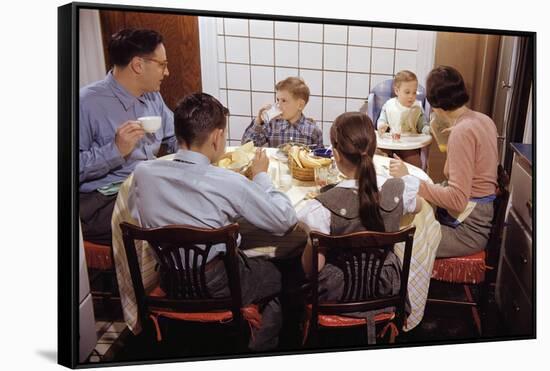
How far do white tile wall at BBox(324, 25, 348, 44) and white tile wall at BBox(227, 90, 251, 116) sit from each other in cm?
37

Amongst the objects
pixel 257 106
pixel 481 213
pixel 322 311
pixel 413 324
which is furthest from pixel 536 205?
pixel 257 106

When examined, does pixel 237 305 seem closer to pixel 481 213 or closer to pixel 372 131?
pixel 372 131

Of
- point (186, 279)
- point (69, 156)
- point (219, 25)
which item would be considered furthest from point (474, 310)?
point (69, 156)

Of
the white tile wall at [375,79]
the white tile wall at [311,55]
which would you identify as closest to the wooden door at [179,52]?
the white tile wall at [311,55]

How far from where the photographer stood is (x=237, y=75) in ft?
7.65

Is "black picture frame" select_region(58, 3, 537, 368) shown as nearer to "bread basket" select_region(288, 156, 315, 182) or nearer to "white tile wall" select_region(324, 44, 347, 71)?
"white tile wall" select_region(324, 44, 347, 71)

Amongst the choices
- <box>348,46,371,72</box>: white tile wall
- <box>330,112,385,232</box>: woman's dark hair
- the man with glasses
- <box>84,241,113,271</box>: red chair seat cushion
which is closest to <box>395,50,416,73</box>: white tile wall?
<box>348,46,371,72</box>: white tile wall

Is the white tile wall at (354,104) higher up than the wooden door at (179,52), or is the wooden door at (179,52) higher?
the wooden door at (179,52)

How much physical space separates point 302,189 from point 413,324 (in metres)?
0.75

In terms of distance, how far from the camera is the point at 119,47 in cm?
222

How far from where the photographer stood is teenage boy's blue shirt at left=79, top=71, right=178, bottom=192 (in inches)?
87.7

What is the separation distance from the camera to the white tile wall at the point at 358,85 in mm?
2414

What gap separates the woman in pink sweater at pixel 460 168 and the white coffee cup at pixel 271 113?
48cm

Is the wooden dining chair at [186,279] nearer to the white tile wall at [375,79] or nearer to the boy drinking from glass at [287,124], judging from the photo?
the boy drinking from glass at [287,124]
